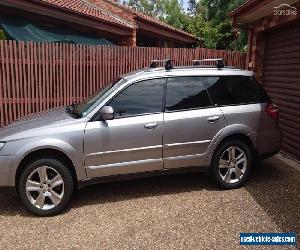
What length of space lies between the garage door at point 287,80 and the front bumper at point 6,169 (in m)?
5.03

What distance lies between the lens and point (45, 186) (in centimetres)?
443

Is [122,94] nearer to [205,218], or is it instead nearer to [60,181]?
[60,181]

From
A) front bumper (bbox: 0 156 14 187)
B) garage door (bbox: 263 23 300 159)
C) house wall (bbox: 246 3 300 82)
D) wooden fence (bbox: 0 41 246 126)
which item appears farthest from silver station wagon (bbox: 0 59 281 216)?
house wall (bbox: 246 3 300 82)

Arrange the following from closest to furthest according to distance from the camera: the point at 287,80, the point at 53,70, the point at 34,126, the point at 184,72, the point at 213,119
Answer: the point at 34,126
the point at 213,119
the point at 184,72
the point at 287,80
the point at 53,70

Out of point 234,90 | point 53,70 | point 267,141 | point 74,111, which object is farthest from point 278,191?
point 53,70

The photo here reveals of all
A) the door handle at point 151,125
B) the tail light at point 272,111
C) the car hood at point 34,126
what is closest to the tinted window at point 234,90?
the tail light at point 272,111

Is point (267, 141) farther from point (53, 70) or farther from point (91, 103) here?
point (53, 70)

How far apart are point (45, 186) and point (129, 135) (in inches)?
48.3

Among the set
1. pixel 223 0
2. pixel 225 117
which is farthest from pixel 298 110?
pixel 223 0

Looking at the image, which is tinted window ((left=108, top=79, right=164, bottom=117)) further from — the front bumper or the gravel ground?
the front bumper

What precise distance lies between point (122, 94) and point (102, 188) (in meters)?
1.51

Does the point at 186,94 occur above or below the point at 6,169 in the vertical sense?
above

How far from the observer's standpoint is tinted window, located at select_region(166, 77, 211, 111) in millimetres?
4973

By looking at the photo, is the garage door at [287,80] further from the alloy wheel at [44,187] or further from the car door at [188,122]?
the alloy wheel at [44,187]
